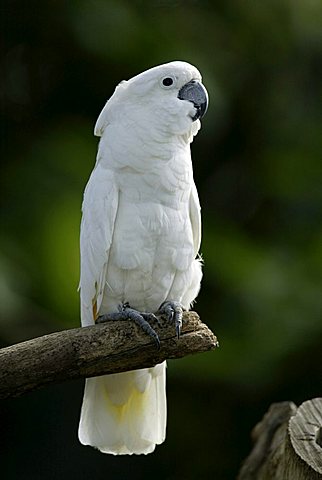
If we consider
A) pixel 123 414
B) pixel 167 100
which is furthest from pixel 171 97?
pixel 123 414

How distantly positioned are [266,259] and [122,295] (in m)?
1.35

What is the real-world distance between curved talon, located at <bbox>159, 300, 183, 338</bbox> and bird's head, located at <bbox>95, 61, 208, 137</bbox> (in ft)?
1.26

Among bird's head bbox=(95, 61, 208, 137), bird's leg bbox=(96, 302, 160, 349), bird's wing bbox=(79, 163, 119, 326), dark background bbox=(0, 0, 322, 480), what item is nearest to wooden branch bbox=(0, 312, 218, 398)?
bird's leg bbox=(96, 302, 160, 349)

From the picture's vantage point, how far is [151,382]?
212 centimetres

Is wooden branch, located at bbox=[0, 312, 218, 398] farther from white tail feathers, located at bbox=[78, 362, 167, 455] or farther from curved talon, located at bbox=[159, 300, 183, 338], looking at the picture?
white tail feathers, located at bbox=[78, 362, 167, 455]

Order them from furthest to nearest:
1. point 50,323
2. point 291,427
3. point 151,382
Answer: point 50,323
point 151,382
point 291,427

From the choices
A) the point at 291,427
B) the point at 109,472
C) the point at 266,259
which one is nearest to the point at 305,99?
the point at 266,259

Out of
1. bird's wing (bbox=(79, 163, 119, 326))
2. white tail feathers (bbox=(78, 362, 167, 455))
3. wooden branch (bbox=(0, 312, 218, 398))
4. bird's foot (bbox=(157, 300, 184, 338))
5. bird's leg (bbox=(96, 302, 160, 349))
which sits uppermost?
bird's wing (bbox=(79, 163, 119, 326))

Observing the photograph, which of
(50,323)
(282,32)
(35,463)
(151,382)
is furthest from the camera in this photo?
(282,32)

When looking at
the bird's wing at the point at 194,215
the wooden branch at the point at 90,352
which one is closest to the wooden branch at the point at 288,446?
the wooden branch at the point at 90,352

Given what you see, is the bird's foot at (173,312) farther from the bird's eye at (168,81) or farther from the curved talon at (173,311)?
the bird's eye at (168,81)

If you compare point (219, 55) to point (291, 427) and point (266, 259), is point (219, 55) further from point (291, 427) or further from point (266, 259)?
point (291, 427)

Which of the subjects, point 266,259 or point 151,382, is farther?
point 266,259

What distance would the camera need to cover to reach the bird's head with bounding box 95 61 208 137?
74.5 inches
